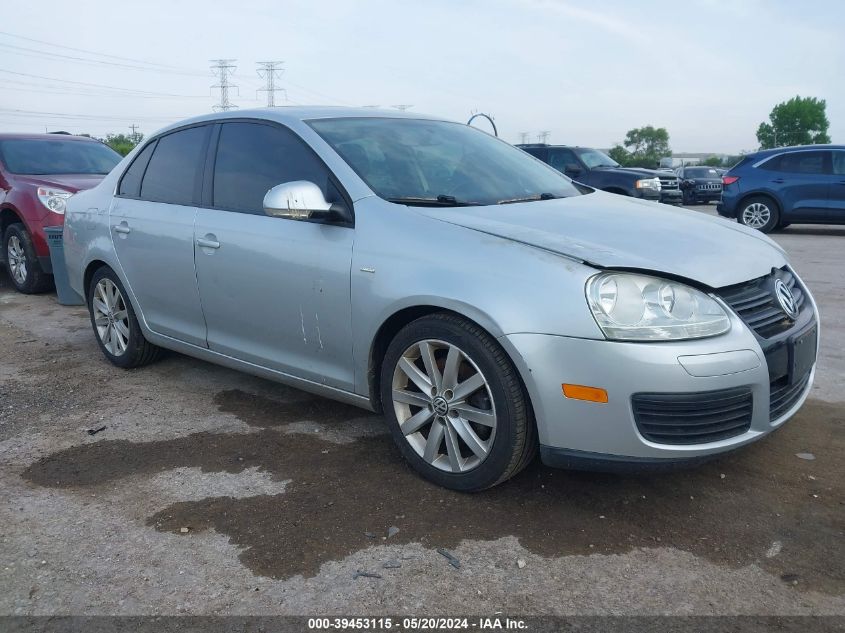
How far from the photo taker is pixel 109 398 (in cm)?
452

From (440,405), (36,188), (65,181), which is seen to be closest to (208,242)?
(440,405)

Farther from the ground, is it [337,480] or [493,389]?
[493,389]

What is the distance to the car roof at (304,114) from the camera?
390 centimetres

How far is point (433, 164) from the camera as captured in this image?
378 centimetres

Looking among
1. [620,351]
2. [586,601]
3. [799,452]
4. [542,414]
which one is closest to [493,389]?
[542,414]

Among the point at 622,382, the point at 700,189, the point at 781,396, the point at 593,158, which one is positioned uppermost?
the point at 593,158

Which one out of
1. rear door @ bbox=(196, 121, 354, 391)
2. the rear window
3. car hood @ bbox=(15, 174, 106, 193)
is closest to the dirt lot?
rear door @ bbox=(196, 121, 354, 391)

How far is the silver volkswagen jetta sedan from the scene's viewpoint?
2707 mm

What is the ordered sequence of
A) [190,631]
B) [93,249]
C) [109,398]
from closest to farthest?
[190,631], [109,398], [93,249]

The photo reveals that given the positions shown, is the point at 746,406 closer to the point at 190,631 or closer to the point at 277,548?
the point at 277,548

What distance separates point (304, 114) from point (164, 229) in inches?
43.5

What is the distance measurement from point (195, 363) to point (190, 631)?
3080 millimetres

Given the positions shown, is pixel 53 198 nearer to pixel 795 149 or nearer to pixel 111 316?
pixel 111 316

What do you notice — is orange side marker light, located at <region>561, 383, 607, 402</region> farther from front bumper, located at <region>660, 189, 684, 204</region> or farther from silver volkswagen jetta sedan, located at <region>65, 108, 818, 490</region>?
front bumper, located at <region>660, 189, 684, 204</region>
